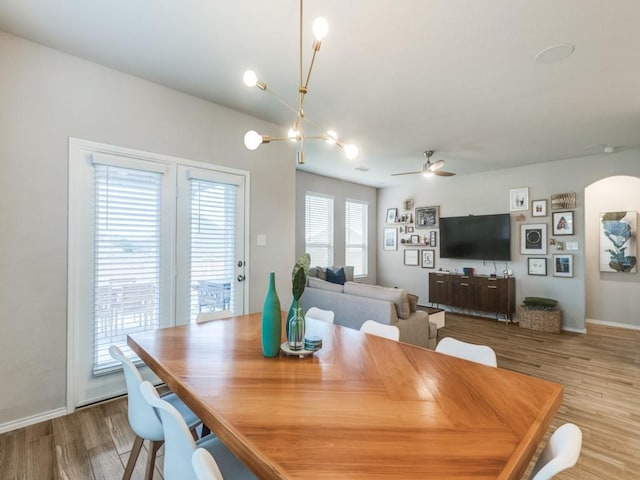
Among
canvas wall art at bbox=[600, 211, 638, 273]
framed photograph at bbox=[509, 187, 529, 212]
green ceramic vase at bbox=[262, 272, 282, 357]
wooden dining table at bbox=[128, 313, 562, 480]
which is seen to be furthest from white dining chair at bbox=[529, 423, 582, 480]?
canvas wall art at bbox=[600, 211, 638, 273]

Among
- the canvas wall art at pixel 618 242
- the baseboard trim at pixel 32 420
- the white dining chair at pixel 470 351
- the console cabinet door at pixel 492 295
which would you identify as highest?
the canvas wall art at pixel 618 242

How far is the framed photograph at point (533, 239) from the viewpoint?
522cm

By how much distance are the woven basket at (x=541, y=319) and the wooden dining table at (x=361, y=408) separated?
4454 mm

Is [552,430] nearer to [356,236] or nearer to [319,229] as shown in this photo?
[319,229]

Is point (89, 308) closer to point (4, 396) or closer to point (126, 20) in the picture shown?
point (4, 396)

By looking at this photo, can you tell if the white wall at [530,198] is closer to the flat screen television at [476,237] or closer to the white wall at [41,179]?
the flat screen television at [476,237]

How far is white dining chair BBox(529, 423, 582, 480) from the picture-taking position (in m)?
0.79

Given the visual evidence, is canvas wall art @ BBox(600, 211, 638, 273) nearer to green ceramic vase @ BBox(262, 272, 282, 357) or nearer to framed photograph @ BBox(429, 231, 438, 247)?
framed photograph @ BBox(429, 231, 438, 247)

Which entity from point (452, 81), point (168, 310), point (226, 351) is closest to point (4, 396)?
point (168, 310)

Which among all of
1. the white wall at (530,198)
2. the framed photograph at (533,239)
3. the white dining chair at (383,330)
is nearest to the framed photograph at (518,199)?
the white wall at (530,198)

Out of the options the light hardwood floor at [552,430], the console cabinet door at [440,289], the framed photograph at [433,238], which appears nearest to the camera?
the light hardwood floor at [552,430]

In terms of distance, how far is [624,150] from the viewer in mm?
4484

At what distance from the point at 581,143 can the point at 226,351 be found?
A: 5213 millimetres

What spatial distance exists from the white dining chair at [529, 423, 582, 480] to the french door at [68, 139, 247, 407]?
286cm
